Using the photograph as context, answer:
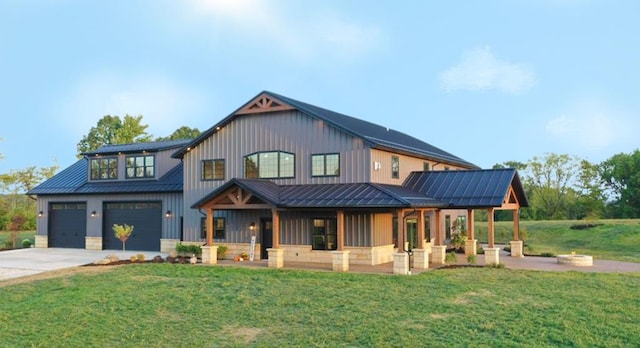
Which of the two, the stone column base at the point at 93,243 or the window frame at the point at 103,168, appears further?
the window frame at the point at 103,168

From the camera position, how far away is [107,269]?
62.7 feet

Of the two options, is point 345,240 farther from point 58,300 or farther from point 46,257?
point 46,257

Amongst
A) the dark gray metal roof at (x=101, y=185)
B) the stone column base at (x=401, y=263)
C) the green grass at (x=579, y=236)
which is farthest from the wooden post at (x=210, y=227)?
the green grass at (x=579, y=236)

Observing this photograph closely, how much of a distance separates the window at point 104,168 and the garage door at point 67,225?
1798mm

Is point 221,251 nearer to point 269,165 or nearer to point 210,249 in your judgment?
point 210,249

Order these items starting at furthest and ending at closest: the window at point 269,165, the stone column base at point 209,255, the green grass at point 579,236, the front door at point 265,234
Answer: the green grass at point 579,236, the front door at point 265,234, the window at point 269,165, the stone column base at point 209,255

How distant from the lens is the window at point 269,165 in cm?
2184

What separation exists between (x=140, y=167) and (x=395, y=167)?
1406cm

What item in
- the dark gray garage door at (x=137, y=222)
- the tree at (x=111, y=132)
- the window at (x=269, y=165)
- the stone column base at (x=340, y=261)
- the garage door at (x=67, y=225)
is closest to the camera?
the stone column base at (x=340, y=261)

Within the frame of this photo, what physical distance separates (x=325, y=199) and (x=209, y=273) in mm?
4992

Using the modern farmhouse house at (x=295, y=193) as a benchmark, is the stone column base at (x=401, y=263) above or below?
below

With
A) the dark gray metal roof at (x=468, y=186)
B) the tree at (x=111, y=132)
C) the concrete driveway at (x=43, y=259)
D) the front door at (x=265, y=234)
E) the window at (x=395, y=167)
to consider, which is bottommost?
the concrete driveway at (x=43, y=259)

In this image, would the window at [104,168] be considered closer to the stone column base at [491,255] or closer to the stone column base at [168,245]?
the stone column base at [168,245]

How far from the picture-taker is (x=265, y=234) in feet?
73.7
